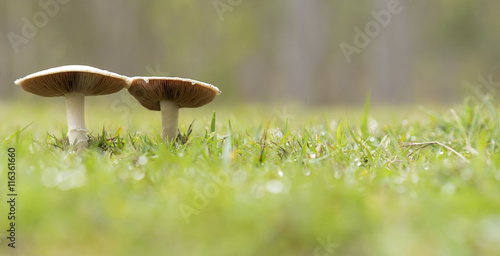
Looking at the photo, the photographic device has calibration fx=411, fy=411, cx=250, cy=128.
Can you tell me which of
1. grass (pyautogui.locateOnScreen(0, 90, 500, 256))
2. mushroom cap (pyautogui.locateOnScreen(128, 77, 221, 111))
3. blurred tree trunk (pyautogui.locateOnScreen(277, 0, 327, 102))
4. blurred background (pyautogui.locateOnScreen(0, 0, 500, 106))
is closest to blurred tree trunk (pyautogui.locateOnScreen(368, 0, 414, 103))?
blurred background (pyautogui.locateOnScreen(0, 0, 500, 106))

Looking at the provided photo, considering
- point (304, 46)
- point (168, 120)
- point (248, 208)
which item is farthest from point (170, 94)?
point (304, 46)

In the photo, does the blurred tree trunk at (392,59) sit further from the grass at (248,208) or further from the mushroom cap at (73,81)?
the grass at (248,208)

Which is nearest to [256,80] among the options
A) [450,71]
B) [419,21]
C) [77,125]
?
[419,21]

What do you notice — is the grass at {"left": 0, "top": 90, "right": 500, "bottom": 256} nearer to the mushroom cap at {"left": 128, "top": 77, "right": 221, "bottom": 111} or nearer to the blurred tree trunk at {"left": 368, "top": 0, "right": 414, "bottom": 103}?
the mushroom cap at {"left": 128, "top": 77, "right": 221, "bottom": 111}

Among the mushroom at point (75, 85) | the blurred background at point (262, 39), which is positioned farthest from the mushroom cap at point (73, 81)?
the blurred background at point (262, 39)

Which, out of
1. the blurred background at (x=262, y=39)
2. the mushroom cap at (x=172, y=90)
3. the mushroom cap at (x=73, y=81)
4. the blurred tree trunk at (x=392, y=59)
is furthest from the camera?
the blurred tree trunk at (x=392, y=59)

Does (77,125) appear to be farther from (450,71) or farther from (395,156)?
(450,71)

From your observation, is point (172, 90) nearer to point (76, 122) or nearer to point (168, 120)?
point (168, 120)
